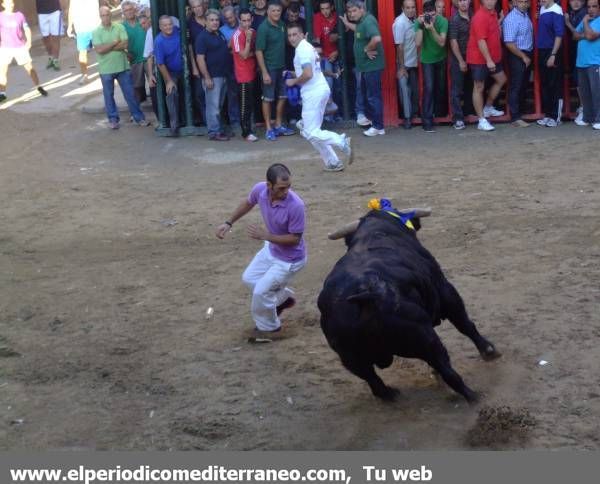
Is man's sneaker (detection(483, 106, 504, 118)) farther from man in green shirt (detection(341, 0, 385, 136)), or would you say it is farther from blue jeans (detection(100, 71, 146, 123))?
blue jeans (detection(100, 71, 146, 123))

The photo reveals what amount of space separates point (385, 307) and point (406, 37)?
31.7 ft

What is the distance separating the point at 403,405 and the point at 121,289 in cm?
371

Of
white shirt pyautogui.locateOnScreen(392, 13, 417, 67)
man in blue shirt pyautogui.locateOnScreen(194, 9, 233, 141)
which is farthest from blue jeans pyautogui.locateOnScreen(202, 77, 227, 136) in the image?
white shirt pyautogui.locateOnScreen(392, 13, 417, 67)

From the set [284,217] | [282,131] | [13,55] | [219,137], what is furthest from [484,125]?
[13,55]

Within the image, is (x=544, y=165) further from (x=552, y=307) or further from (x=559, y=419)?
(x=559, y=419)

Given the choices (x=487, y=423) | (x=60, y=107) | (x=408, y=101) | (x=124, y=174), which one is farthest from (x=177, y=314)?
(x=60, y=107)

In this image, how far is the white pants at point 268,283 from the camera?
806 centimetres

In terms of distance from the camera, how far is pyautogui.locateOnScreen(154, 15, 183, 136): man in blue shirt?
15469mm

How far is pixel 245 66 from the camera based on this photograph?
15367 millimetres

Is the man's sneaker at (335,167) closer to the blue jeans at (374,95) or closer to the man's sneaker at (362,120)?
the blue jeans at (374,95)

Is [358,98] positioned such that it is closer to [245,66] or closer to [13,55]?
[245,66]

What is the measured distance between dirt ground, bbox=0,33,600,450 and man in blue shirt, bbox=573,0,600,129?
0.43m

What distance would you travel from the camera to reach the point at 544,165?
12.9m

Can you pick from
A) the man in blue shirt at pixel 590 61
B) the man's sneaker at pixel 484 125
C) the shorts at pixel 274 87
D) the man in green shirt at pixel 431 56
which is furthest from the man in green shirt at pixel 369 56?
the man in blue shirt at pixel 590 61
